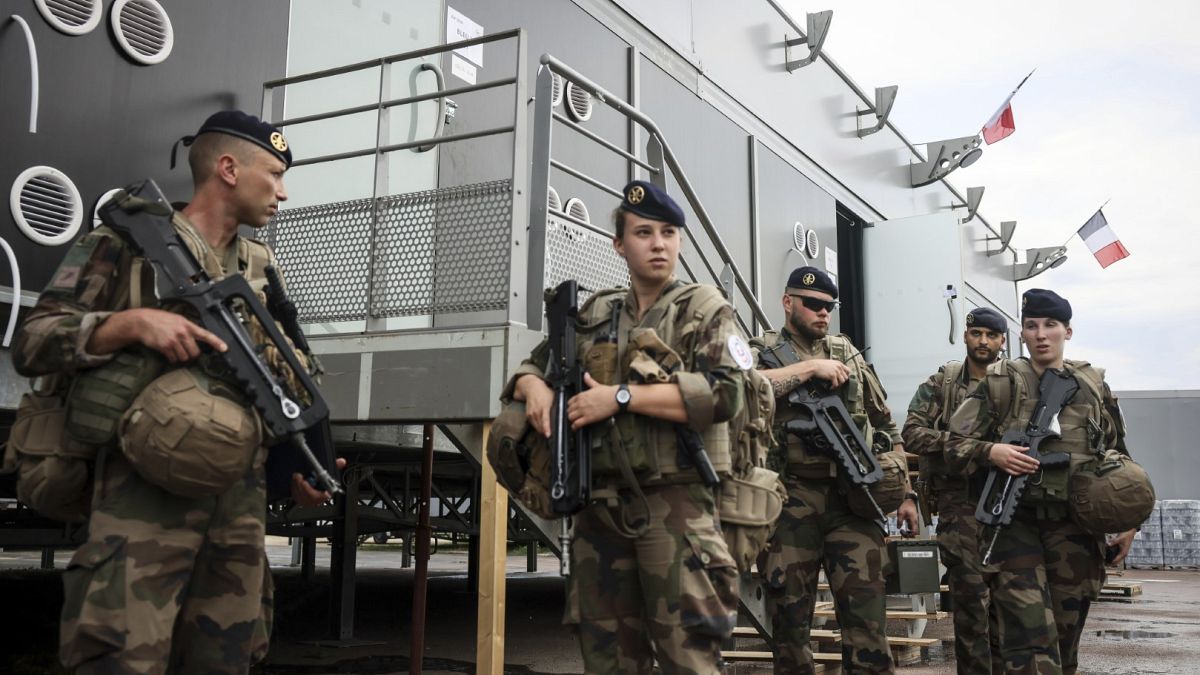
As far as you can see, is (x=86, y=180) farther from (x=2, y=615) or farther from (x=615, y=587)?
(x=2, y=615)

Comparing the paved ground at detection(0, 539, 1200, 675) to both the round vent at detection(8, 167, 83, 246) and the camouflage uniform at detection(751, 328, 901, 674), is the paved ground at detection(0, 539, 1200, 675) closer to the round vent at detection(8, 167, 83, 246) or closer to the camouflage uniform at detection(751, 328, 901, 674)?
the camouflage uniform at detection(751, 328, 901, 674)

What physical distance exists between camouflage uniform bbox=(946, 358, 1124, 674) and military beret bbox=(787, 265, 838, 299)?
3.14 feet

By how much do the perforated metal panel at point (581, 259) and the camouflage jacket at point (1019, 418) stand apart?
5.84 ft

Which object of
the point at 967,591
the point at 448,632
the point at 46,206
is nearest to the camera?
the point at 46,206

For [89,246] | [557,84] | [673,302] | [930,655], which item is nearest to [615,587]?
[673,302]

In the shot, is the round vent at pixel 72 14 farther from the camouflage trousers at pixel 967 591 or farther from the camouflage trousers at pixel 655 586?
the camouflage trousers at pixel 967 591

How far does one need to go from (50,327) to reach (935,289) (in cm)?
1027

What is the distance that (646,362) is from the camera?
2.98 meters

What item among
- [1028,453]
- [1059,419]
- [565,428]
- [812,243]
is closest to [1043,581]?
[1028,453]

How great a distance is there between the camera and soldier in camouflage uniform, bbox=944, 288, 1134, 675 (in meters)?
4.44

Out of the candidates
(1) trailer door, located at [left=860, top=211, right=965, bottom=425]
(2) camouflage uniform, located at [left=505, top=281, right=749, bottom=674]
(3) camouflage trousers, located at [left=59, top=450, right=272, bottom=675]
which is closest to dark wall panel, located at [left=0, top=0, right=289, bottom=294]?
(3) camouflage trousers, located at [left=59, top=450, right=272, bottom=675]

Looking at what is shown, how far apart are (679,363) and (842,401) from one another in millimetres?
1973

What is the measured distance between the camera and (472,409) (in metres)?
4.20

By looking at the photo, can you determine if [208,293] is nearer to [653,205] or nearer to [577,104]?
[653,205]
